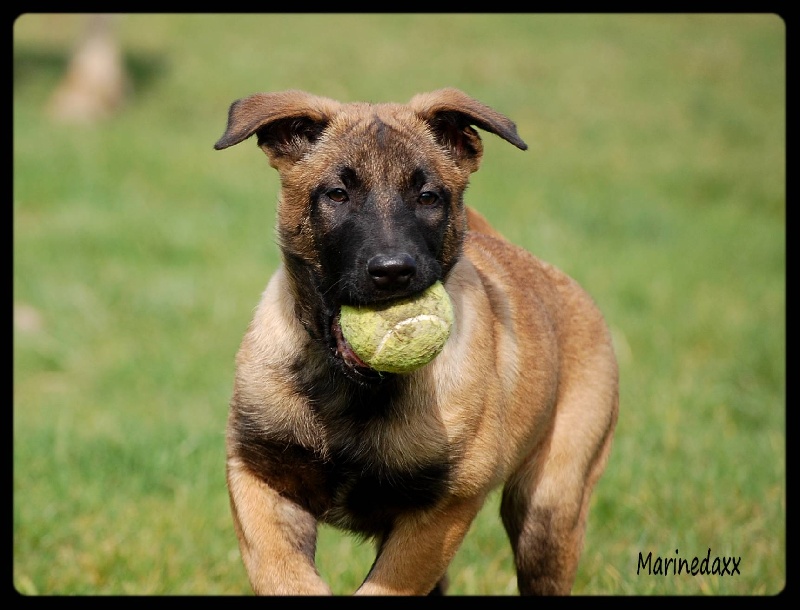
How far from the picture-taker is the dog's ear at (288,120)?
4098mm

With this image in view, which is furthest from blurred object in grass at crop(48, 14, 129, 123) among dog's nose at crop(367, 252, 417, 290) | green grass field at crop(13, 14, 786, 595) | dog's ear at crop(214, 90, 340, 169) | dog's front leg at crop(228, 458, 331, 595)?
dog's nose at crop(367, 252, 417, 290)

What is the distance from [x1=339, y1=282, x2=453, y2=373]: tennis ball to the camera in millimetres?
3668

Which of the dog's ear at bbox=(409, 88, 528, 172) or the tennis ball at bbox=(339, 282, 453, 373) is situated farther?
the dog's ear at bbox=(409, 88, 528, 172)

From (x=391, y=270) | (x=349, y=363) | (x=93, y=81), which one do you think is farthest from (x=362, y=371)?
(x=93, y=81)

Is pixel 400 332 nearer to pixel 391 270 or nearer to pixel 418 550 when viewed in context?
pixel 391 270

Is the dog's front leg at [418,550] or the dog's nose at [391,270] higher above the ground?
the dog's nose at [391,270]

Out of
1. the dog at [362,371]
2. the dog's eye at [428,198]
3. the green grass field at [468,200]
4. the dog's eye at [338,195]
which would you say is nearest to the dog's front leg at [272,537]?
the dog at [362,371]

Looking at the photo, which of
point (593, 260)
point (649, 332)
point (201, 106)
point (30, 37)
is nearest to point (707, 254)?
point (593, 260)

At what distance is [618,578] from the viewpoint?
208 inches

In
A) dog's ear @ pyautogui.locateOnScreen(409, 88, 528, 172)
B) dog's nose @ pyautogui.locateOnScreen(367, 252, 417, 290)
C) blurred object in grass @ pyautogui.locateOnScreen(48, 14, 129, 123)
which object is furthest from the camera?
blurred object in grass @ pyautogui.locateOnScreen(48, 14, 129, 123)

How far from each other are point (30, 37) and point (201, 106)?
20.1 ft

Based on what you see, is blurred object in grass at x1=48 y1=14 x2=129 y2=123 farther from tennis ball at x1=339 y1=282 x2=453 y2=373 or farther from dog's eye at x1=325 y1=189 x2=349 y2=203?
tennis ball at x1=339 y1=282 x2=453 y2=373

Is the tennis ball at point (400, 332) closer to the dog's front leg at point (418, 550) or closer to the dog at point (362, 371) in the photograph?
the dog at point (362, 371)
